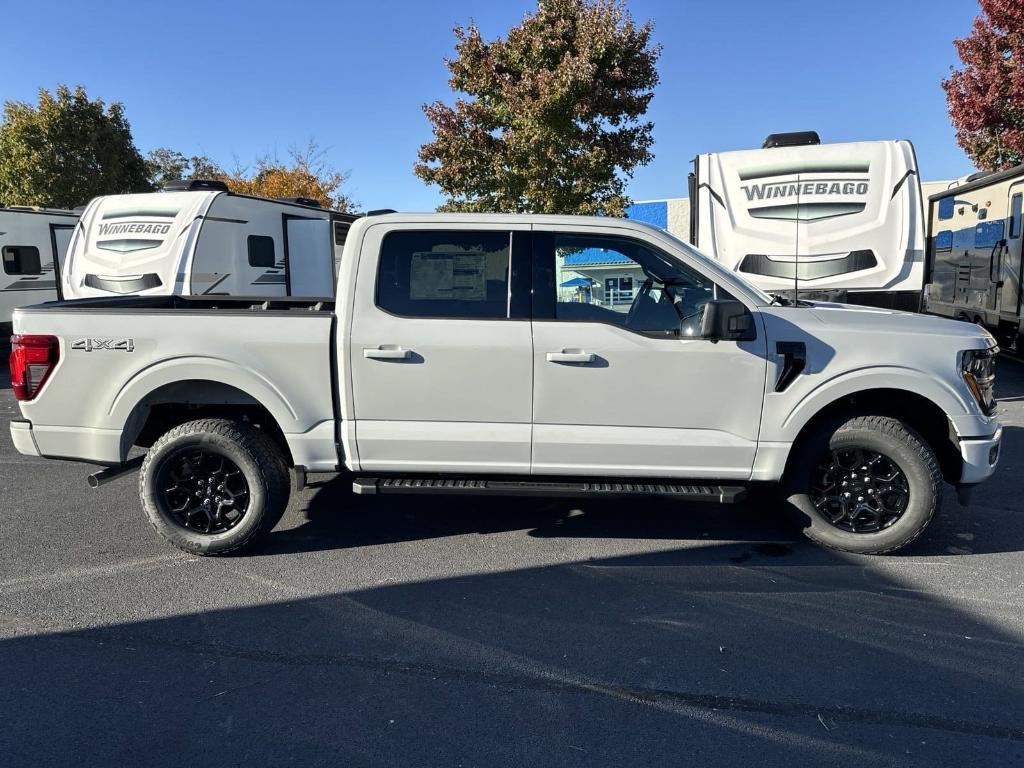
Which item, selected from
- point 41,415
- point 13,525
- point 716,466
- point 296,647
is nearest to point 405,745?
point 296,647

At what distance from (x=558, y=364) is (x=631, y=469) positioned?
0.76 metres

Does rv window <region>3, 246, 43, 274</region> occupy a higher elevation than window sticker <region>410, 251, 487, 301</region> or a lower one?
higher

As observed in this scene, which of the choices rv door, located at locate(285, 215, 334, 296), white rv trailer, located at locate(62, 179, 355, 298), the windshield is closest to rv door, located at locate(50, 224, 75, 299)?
white rv trailer, located at locate(62, 179, 355, 298)

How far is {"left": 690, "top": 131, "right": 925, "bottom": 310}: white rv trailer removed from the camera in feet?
26.7

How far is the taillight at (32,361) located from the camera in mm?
4281

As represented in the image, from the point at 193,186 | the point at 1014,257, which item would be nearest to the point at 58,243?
the point at 193,186

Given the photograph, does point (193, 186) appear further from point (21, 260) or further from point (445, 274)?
point (445, 274)

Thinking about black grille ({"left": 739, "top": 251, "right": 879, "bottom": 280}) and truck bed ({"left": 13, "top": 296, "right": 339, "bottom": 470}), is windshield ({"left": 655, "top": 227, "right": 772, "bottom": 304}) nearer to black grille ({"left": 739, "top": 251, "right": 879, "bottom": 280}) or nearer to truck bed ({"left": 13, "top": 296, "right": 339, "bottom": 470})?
truck bed ({"left": 13, "top": 296, "right": 339, "bottom": 470})

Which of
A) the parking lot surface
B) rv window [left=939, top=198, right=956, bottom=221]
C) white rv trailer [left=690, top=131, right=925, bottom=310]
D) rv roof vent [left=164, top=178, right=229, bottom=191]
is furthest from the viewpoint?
rv window [left=939, top=198, right=956, bottom=221]

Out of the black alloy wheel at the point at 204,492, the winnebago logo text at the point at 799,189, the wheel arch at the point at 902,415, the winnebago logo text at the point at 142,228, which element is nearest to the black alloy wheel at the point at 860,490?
the wheel arch at the point at 902,415

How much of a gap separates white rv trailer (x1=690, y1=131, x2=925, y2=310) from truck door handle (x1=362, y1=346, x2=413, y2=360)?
18.2 ft

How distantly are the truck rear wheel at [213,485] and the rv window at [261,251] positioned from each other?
752 cm

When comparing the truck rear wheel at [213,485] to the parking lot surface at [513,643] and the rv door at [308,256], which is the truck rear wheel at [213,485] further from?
the rv door at [308,256]

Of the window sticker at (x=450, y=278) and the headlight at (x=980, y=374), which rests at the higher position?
the window sticker at (x=450, y=278)
